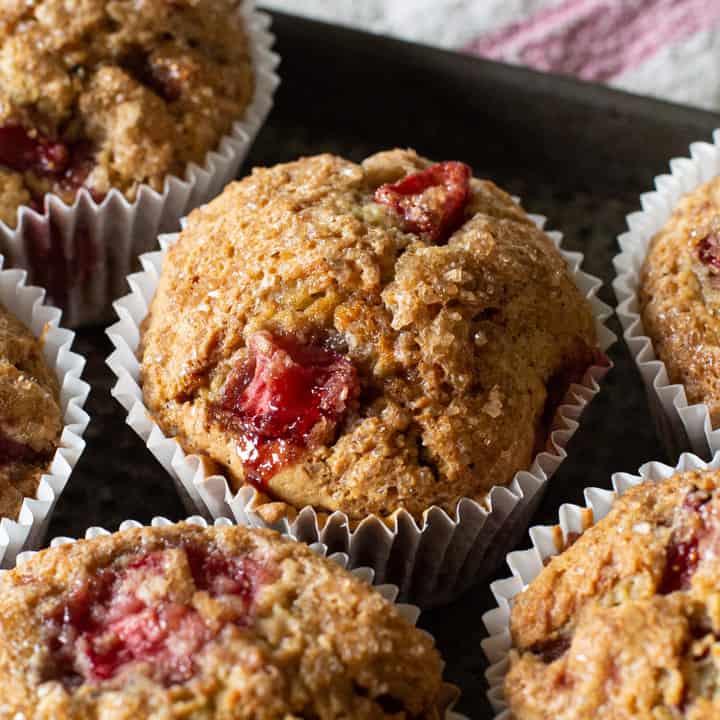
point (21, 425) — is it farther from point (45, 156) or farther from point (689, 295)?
point (689, 295)

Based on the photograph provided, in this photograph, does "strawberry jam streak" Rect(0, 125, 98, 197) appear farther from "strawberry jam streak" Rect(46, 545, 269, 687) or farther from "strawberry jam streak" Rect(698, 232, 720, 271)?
"strawberry jam streak" Rect(698, 232, 720, 271)

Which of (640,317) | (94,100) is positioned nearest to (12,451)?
(94,100)

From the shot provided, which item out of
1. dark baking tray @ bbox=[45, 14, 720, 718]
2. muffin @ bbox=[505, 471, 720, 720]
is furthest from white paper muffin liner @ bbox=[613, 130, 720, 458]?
muffin @ bbox=[505, 471, 720, 720]

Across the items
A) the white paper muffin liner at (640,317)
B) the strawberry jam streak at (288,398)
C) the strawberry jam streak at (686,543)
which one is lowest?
the strawberry jam streak at (686,543)

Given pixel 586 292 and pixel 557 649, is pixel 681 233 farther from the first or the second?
pixel 557 649

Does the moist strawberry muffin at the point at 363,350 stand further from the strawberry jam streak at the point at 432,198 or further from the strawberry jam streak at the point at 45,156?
the strawberry jam streak at the point at 45,156

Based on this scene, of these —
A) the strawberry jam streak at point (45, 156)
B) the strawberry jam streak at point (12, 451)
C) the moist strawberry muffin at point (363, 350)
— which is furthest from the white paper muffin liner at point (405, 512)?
the strawberry jam streak at point (45, 156)
